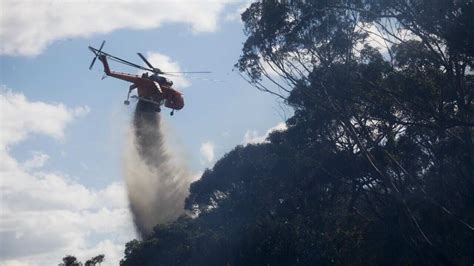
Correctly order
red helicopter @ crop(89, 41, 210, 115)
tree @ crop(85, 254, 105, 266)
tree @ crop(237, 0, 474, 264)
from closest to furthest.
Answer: tree @ crop(237, 0, 474, 264) → red helicopter @ crop(89, 41, 210, 115) → tree @ crop(85, 254, 105, 266)

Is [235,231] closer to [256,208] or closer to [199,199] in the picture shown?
[256,208]

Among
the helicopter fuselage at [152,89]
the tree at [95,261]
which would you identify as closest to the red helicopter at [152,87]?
the helicopter fuselage at [152,89]

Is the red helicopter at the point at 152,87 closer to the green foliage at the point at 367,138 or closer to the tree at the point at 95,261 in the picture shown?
the green foliage at the point at 367,138

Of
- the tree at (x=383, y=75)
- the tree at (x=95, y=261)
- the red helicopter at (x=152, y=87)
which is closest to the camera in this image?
the tree at (x=383, y=75)

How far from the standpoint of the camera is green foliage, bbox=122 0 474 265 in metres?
25.6

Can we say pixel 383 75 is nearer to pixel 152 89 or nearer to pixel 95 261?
pixel 152 89

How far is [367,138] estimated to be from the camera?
2908 cm

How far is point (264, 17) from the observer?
27469 millimetres

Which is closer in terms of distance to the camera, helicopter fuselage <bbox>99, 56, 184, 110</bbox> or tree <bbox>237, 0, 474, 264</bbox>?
tree <bbox>237, 0, 474, 264</bbox>

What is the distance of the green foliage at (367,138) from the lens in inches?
1007

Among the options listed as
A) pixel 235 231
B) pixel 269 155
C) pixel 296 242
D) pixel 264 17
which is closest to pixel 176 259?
pixel 235 231

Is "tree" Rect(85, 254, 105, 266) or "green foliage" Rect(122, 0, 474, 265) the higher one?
"tree" Rect(85, 254, 105, 266)

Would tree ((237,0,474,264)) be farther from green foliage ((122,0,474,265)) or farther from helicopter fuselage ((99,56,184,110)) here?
helicopter fuselage ((99,56,184,110))

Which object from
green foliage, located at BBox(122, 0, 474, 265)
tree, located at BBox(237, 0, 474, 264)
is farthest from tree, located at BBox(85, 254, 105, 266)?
tree, located at BBox(237, 0, 474, 264)
